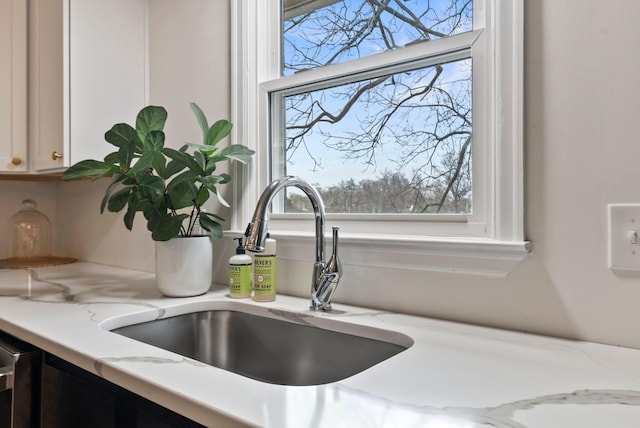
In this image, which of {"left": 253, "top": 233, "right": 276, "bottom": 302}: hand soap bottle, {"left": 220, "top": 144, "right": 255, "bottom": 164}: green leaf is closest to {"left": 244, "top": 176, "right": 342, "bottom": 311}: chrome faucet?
{"left": 253, "top": 233, "right": 276, "bottom": 302}: hand soap bottle

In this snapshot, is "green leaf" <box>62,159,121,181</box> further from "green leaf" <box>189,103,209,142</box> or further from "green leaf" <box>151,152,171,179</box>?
"green leaf" <box>189,103,209,142</box>

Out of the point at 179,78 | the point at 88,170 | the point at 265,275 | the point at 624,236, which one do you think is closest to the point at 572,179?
the point at 624,236

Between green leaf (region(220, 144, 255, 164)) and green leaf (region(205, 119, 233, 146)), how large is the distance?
2.1 inches

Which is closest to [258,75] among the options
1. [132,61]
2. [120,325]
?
[132,61]

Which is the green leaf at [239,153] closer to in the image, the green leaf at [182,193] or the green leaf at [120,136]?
the green leaf at [182,193]

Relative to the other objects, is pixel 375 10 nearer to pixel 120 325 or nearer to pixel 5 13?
pixel 120 325

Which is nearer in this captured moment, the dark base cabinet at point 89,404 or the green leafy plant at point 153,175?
the dark base cabinet at point 89,404

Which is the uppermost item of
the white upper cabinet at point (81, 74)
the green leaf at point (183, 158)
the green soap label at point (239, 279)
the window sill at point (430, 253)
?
the white upper cabinet at point (81, 74)

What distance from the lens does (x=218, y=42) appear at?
1.52 meters

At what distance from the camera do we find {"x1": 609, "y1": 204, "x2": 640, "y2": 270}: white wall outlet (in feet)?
2.60

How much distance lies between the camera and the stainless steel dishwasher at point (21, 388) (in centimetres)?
93

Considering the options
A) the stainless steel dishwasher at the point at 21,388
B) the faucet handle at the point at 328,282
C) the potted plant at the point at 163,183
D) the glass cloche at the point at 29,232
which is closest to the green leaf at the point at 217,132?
the potted plant at the point at 163,183

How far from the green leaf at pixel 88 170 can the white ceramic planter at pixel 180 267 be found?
0.25 meters

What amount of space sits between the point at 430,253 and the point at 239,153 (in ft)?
2.08
